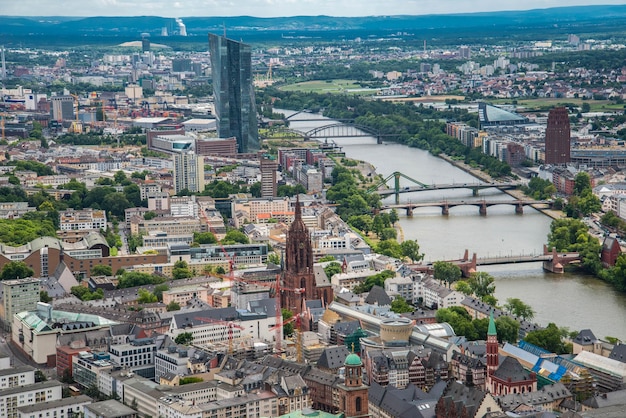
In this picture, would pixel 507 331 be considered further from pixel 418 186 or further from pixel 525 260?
pixel 418 186

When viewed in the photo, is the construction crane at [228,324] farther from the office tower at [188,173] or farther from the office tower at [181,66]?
the office tower at [181,66]

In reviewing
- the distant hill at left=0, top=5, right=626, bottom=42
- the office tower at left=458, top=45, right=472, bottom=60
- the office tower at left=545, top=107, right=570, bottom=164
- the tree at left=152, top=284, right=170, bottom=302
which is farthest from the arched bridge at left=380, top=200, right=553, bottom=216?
the distant hill at left=0, top=5, right=626, bottom=42

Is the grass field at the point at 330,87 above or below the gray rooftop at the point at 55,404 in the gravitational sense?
below

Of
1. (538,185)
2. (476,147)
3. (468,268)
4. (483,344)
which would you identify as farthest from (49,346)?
(476,147)

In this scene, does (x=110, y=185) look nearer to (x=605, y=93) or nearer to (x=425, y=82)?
(x=605, y=93)

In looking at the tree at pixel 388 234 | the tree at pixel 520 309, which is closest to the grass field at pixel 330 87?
the tree at pixel 388 234

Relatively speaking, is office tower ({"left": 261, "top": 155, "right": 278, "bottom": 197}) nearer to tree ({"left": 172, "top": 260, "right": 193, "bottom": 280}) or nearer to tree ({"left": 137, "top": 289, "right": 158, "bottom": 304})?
tree ({"left": 172, "top": 260, "right": 193, "bottom": 280})
